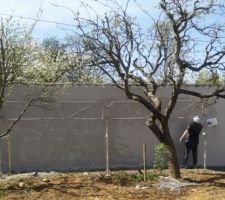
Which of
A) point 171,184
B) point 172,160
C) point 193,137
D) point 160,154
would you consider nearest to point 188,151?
point 193,137

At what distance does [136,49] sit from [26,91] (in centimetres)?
492

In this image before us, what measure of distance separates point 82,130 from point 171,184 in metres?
5.36

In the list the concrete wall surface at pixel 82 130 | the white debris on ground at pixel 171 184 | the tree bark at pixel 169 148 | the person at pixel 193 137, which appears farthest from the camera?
the person at pixel 193 137

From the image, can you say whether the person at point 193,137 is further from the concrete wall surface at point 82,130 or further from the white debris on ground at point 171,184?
the white debris on ground at point 171,184

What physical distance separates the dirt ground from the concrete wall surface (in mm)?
2667

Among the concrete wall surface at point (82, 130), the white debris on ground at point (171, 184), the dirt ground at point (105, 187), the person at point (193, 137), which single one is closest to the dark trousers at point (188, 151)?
the person at point (193, 137)

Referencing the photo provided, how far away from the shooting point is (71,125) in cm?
1744

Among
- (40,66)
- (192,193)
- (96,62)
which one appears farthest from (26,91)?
(192,193)

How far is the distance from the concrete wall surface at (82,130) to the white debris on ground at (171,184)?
347 cm

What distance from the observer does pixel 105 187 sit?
501 inches

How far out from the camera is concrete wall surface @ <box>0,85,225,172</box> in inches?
668

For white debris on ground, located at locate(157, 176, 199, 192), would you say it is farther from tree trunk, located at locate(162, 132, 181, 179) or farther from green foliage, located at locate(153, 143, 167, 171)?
green foliage, located at locate(153, 143, 167, 171)

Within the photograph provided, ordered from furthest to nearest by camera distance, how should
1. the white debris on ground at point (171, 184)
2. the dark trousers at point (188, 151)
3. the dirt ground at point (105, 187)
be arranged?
the dark trousers at point (188, 151), the white debris on ground at point (171, 184), the dirt ground at point (105, 187)

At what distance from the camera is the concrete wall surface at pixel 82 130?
55.7 ft
